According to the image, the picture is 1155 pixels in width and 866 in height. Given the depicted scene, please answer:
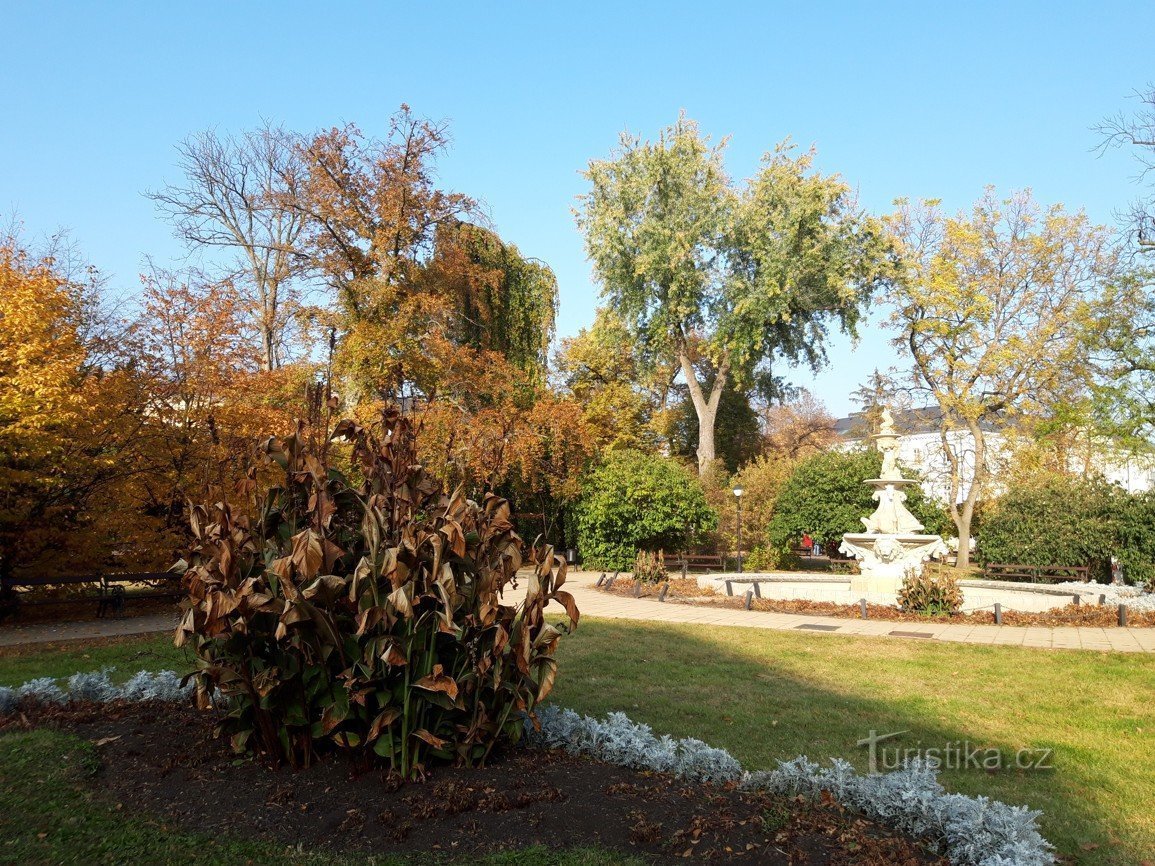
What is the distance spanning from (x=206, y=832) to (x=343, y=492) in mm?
1791

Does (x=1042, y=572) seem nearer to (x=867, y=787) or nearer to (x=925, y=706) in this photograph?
(x=925, y=706)

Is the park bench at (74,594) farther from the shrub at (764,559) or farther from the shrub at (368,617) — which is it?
the shrub at (764,559)

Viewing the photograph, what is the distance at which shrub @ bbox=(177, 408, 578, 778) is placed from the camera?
395 centimetres

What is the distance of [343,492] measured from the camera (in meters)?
4.56

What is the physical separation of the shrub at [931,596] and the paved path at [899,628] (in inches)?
24.0

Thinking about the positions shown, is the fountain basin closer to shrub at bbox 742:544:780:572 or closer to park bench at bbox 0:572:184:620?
shrub at bbox 742:544:780:572

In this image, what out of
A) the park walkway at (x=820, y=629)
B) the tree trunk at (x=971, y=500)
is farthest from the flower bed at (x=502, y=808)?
the tree trunk at (x=971, y=500)

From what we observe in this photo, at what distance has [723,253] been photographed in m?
33.3

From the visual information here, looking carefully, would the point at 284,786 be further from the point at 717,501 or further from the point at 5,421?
the point at 717,501

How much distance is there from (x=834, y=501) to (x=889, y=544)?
9.26m

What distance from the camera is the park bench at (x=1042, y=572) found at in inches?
691

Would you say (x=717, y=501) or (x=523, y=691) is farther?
(x=717, y=501)

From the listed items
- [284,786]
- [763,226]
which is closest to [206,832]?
[284,786]

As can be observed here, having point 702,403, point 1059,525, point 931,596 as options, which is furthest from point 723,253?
point 931,596
